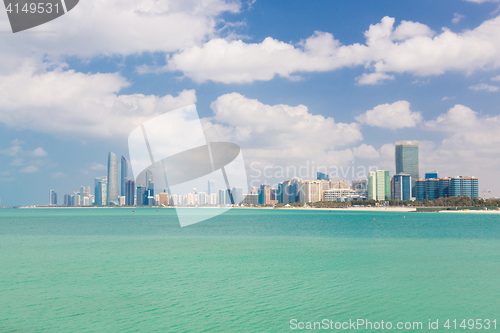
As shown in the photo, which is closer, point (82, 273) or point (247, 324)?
point (247, 324)

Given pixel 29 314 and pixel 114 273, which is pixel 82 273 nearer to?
pixel 114 273

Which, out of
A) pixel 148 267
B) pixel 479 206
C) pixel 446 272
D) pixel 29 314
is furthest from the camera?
pixel 479 206

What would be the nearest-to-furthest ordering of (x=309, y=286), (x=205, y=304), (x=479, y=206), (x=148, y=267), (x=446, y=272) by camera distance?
(x=205, y=304), (x=309, y=286), (x=446, y=272), (x=148, y=267), (x=479, y=206)

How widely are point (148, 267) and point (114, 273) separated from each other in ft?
10.6

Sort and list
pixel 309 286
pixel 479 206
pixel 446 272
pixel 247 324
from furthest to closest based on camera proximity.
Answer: pixel 479 206 → pixel 446 272 → pixel 309 286 → pixel 247 324

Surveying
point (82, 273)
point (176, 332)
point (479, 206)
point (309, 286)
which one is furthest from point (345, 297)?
point (479, 206)

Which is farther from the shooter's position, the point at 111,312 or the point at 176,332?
the point at 111,312

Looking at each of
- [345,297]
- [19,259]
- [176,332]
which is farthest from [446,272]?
[19,259]

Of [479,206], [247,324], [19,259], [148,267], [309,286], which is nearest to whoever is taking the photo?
[247,324]

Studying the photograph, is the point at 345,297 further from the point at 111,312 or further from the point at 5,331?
the point at 5,331

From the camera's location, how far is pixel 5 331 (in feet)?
52.7

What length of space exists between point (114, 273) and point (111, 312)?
34.2 feet

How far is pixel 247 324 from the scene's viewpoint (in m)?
17.1

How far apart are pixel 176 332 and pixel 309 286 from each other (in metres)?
10.6
